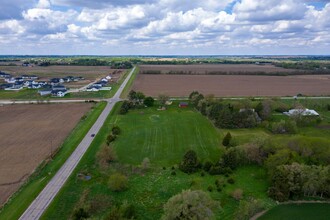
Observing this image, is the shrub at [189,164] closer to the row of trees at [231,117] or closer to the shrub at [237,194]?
the shrub at [237,194]

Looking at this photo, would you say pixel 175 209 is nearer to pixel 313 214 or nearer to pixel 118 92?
pixel 313 214

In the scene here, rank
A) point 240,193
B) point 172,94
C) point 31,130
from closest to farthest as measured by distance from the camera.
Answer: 1. point 240,193
2. point 31,130
3. point 172,94

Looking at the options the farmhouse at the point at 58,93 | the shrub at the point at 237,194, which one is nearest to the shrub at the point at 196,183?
the shrub at the point at 237,194

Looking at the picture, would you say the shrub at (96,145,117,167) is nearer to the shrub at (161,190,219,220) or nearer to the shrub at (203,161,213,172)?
the shrub at (203,161,213,172)

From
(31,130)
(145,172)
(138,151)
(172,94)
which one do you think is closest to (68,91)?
(172,94)

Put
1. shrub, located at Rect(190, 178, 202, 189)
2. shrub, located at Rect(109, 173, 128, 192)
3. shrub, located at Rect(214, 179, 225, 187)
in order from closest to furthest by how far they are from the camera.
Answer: shrub, located at Rect(109, 173, 128, 192) → shrub, located at Rect(190, 178, 202, 189) → shrub, located at Rect(214, 179, 225, 187)

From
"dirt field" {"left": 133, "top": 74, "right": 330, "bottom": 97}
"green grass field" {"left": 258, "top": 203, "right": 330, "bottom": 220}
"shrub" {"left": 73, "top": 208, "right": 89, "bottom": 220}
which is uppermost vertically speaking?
"shrub" {"left": 73, "top": 208, "right": 89, "bottom": 220}

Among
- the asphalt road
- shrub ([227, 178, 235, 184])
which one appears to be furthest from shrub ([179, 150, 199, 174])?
the asphalt road
